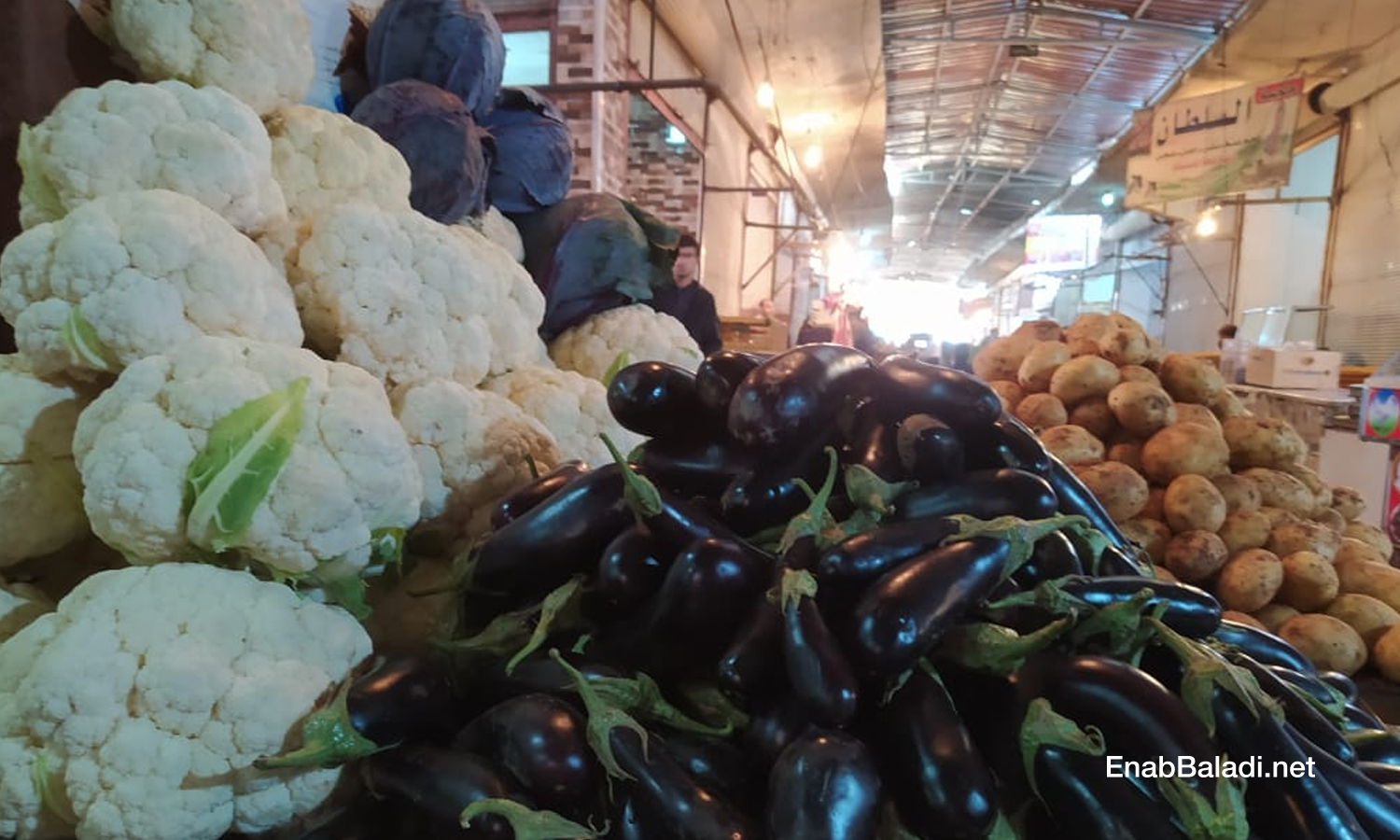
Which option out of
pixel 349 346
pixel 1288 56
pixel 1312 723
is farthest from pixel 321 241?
pixel 1288 56

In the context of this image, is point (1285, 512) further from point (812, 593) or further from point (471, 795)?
point (471, 795)

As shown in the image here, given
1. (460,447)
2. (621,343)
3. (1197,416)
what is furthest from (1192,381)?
(460,447)

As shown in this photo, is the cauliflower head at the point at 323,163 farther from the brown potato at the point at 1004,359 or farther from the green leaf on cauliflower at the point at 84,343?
the brown potato at the point at 1004,359

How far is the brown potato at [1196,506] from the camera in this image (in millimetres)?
1892

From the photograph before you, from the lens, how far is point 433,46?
5.02 feet

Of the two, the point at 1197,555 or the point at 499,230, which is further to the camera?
the point at 1197,555

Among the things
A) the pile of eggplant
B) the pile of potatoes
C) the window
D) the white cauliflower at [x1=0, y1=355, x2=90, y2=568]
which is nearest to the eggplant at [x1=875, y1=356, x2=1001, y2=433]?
the pile of eggplant

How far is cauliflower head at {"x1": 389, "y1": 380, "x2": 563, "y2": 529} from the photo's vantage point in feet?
3.26

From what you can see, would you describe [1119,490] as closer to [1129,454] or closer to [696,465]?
[1129,454]

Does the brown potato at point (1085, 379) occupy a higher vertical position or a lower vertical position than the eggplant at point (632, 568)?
higher

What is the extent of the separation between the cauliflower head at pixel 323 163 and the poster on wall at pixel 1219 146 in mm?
6697

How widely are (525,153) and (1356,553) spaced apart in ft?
7.64

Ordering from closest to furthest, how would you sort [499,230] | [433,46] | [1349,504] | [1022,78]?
[433,46] → [499,230] → [1349,504] → [1022,78]

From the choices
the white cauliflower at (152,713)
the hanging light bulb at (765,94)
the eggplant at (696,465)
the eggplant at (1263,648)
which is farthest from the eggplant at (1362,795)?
the hanging light bulb at (765,94)
